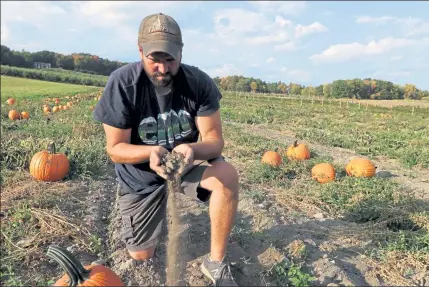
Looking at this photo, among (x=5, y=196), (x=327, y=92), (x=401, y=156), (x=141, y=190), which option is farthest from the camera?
(x=327, y=92)

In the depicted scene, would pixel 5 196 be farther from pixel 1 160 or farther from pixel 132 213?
pixel 132 213

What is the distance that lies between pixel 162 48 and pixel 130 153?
2.57 feet

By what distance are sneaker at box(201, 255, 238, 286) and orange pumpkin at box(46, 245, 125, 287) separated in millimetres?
719

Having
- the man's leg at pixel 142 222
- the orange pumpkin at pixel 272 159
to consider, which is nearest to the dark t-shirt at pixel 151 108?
the man's leg at pixel 142 222

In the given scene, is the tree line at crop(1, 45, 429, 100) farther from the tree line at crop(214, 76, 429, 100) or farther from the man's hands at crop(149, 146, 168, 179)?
the man's hands at crop(149, 146, 168, 179)

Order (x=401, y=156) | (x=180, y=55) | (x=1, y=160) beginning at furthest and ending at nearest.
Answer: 1. (x=401, y=156)
2. (x=1, y=160)
3. (x=180, y=55)

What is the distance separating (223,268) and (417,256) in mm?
1725

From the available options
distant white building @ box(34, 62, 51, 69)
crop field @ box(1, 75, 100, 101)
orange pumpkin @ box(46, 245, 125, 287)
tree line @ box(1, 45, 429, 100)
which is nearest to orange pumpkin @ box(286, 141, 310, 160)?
orange pumpkin @ box(46, 245, 125, 287)

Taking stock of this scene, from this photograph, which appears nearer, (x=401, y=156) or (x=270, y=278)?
(x=270, y=278)

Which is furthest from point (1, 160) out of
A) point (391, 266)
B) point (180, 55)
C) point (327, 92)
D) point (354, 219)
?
point (327, 92)

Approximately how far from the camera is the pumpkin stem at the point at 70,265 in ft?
7.64

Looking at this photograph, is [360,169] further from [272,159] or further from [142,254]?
[142,254]

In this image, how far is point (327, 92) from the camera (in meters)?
56.4

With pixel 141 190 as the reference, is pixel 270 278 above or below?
below
